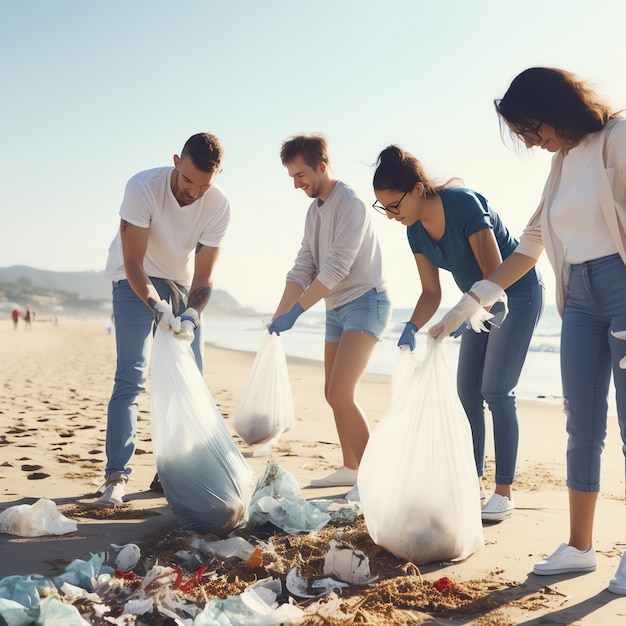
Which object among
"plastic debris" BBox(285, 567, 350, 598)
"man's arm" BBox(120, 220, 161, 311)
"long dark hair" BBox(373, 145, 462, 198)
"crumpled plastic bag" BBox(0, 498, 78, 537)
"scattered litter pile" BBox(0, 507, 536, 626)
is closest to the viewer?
"scattered litter pile" BBox(0, 507, 536, 626)

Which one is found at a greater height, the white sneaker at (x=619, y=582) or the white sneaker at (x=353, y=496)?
the white sneaker at (x=619, y=582)

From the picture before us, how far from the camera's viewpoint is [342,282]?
3.14 m

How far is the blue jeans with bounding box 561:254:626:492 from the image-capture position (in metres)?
2.06

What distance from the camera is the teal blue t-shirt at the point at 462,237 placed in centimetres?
252

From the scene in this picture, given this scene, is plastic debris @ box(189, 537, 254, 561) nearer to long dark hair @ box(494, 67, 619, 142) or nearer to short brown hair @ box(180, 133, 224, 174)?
short brown hair @ box(180, 133, 224, 174)

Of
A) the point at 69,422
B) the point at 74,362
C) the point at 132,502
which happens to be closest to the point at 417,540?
the point at 132,502

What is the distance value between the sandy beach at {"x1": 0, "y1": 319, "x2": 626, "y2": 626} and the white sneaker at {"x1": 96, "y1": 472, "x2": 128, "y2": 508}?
8 centimetres

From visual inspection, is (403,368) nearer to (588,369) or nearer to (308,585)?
(588,369)

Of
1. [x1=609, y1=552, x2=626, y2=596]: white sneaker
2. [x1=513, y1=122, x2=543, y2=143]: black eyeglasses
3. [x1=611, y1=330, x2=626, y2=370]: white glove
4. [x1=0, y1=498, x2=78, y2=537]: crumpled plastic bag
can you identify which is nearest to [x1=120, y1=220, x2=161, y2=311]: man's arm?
[x1=0, y1=498, x2=78, y2=537]: crumpled plastic bag

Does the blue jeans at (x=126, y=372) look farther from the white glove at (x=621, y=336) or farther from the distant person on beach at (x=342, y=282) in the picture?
the white glove at (x=621, y=336)

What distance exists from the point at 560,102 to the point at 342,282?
1.37 metres

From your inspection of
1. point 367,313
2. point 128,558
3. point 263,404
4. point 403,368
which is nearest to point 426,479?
point 403,368

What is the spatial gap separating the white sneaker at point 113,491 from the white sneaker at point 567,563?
159 cm

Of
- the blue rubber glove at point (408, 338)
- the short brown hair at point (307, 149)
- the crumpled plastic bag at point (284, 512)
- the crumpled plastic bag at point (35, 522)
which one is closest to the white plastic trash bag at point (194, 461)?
the crumpled plastic bag at point (284, 512)
